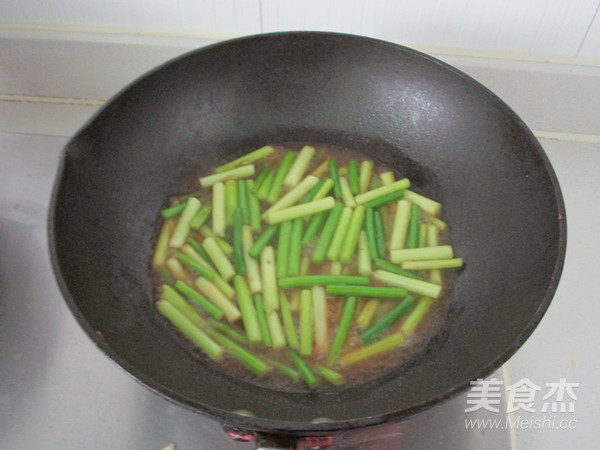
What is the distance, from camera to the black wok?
0.79 meters

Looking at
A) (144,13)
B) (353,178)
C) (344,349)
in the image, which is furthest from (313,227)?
(144,13)

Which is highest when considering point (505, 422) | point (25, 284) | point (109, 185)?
point (109, 185)

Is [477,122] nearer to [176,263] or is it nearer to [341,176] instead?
[341,176]

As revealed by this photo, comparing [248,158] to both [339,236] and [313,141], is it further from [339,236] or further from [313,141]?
[339,236]

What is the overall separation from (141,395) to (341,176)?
53 centimetres

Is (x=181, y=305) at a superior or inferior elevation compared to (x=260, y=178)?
inferior

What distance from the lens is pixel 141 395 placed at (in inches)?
36.4

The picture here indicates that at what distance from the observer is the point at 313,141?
3.75 ft

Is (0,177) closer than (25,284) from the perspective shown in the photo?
No

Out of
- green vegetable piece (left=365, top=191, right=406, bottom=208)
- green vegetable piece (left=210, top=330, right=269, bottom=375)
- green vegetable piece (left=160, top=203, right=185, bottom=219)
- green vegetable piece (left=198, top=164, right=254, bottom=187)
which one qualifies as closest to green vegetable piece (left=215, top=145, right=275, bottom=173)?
green vegetable piece (left=198, top=164, right=254, bottom=187)

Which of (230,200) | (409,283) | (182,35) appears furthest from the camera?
(182,35)

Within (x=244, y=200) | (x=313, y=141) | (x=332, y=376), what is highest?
(x=313, y=141)

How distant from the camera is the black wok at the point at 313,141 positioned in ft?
2.60

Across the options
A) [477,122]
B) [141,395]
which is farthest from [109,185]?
[477,122]
